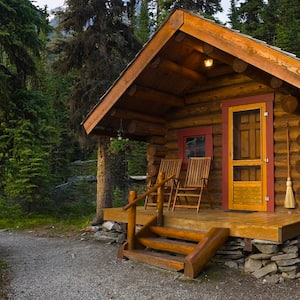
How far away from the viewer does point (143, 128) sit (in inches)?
312

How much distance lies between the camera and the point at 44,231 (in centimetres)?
981

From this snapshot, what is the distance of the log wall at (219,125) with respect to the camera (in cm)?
643

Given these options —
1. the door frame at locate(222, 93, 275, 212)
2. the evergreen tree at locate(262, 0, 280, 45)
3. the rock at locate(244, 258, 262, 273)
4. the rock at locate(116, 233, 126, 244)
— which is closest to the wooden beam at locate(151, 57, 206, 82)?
the door frame at locate(222, 93, 275, 212)

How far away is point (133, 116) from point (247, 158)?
246 centimetres

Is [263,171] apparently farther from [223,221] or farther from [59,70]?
[59,70]

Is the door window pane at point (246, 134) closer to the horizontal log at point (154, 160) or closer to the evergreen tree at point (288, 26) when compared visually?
the horizontal log at point (154, 160)

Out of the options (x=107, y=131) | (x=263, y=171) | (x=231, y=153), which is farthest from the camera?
(x=107, y=131)

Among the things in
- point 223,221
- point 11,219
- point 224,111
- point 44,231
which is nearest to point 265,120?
point 224,111

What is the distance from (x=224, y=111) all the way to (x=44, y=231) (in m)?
5.66

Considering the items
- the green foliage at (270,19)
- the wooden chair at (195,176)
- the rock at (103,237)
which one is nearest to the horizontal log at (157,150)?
the wooden chair at (195,176)

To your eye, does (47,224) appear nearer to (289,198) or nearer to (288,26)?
(289,198)

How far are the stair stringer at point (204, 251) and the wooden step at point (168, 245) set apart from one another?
0.27m

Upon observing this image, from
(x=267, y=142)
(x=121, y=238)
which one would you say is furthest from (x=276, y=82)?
(x=121, y=238)

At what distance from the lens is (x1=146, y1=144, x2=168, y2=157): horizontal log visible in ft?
27.0
